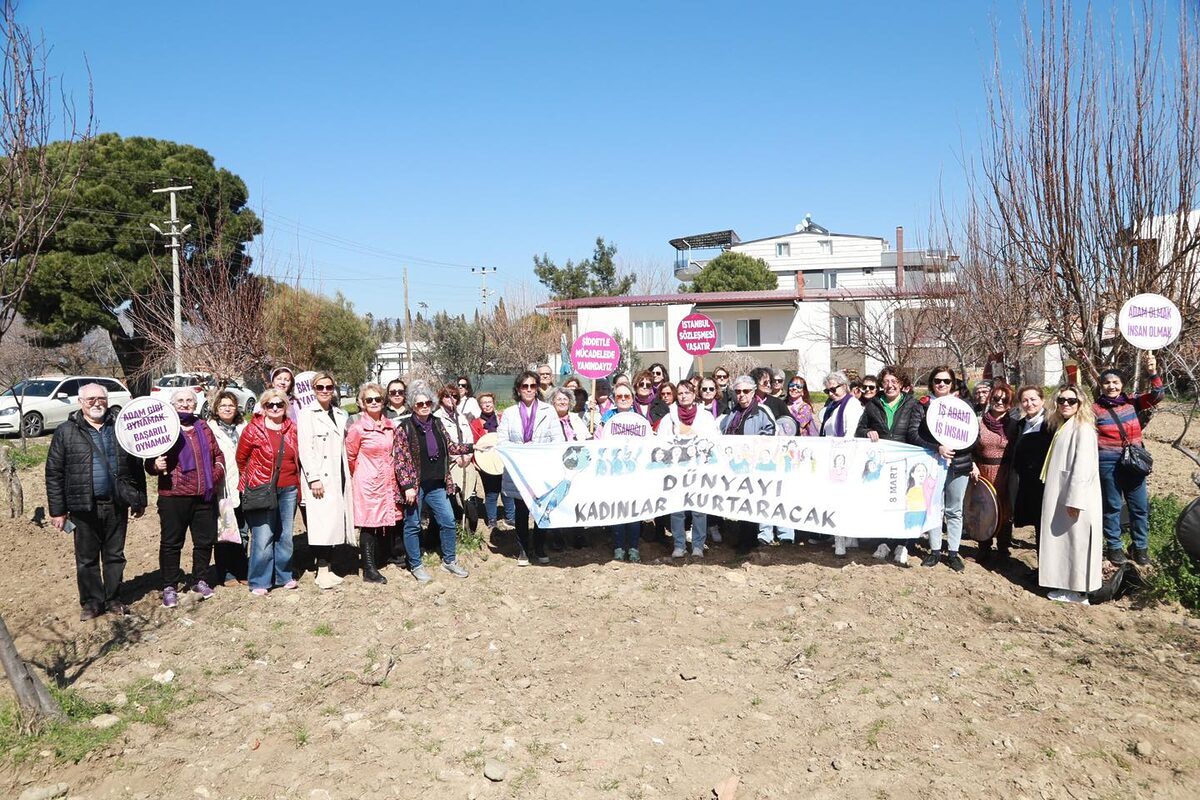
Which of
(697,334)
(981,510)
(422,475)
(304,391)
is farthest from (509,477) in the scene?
(697,334)

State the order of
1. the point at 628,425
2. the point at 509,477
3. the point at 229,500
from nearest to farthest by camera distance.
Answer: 1. the point at 229,500
2. the point at 509,477
3. the point at 628,425

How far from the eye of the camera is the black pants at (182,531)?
21.7 ft

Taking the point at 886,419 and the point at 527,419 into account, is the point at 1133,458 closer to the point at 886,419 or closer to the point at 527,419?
the point at 886,419

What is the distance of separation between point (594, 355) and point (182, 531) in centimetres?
641

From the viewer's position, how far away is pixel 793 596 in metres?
6.77

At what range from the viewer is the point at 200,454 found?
6648 mm

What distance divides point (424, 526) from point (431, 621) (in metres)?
2.01

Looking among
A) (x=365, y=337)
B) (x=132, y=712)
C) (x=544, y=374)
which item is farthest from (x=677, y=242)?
(x=132, y=712)

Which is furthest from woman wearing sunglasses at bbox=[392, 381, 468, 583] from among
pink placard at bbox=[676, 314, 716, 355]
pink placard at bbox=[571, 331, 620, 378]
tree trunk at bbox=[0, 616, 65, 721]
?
pink placard at bbox=[676, 314, 716, 355]

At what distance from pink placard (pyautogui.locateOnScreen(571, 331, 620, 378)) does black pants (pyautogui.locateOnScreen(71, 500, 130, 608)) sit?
6586mm

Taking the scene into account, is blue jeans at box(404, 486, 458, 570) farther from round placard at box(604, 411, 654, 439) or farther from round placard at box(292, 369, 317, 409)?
round placard at box(604, 411, 654, 439)

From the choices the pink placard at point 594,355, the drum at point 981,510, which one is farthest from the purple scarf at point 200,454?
the drum at point 981,510

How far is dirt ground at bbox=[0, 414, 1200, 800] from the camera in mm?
4125

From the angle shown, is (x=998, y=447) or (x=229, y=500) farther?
(x=998, y=447)
